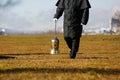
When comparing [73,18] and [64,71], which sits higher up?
[64,71]

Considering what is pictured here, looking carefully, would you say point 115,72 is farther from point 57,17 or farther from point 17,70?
point 57,17

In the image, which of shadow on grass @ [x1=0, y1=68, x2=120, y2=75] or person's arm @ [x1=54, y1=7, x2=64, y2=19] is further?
person's arm @ [x1=54, y1=7, x2=64, y2=19]

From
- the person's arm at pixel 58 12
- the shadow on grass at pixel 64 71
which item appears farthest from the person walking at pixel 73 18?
the shadow on grass at pixel 64 71

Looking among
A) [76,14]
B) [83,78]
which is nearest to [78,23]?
[76,14]

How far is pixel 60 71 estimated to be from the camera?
11.7m

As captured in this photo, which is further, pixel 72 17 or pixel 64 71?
Result: pixel 72 17

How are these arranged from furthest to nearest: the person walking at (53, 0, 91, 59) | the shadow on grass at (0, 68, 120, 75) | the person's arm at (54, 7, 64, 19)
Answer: the person's arm at (54, 7, 64, 19)
the person walking at (53, 0, 91, 59)
the shadow on grass at (0, 68, 120, 75)

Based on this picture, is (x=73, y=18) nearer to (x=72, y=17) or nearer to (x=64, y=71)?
(x=72, y=17)

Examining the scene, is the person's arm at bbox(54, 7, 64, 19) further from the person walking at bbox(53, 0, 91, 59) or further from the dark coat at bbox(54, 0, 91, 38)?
the dark coat at bbox(54, 0, 91, 38)

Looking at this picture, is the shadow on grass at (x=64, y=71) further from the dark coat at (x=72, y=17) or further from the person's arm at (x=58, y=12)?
the person's arm at (x=58, y=12)

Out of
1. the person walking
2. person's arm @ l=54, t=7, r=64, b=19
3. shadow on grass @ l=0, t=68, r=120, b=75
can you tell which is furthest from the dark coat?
shadow on grass @ l=0, t=68, r=120, b=75

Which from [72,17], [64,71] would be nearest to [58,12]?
[72,17]

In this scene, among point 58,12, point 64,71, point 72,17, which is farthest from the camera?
point 58,12

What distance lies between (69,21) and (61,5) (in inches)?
25.3
